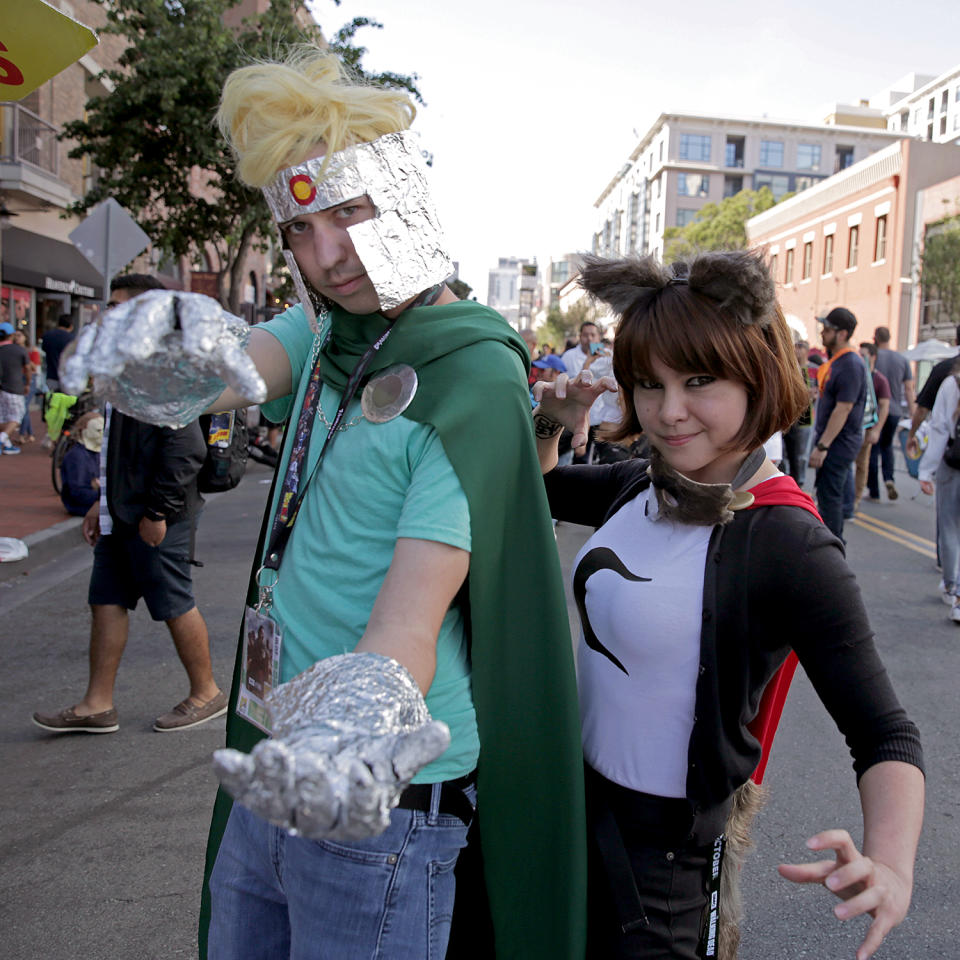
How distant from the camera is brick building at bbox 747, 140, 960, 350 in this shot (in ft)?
102

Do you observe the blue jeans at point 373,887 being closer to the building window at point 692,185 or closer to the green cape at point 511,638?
the green cape at point 511,638

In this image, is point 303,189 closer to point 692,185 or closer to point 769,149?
point 692,185

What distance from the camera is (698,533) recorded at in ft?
4.94

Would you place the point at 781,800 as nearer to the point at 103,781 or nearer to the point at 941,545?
the point at 103,781

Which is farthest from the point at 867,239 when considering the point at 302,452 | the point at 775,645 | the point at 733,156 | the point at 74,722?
the point at 733,156

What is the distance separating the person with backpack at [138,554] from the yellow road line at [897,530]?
698 centimetres

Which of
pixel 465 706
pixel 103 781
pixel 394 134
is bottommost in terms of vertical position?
A: pixel 103 781

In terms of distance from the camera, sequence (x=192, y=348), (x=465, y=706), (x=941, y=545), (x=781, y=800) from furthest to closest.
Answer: (x=941, y=545) < (x=781, y=800) < (x=465, y=706) < (x=192, y=348)

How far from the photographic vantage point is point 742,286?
1.44 m

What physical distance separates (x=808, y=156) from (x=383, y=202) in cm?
8818

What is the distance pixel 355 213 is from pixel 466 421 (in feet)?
1.35

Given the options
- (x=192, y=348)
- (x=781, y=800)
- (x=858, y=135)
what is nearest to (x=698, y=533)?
(x=192, y=348)

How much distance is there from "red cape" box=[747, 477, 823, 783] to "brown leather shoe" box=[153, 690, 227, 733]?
3105 mm

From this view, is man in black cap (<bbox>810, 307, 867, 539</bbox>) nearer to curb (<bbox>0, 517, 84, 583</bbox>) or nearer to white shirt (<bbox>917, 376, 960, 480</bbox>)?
white shirt (<bbox>917, 376, 960, 480</bbox>)
